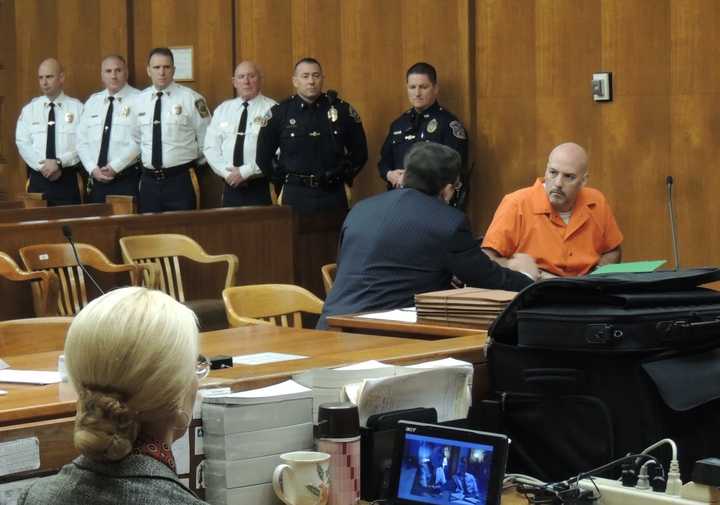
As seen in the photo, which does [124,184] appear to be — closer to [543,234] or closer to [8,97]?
[8,97]

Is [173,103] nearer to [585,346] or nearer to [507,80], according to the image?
[507,80]

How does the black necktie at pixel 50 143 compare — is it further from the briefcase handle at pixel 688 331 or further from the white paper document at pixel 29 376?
the briefcase handle at pixel 688 331

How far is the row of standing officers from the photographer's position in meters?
8.48

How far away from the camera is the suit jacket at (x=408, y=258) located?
435 centimetres

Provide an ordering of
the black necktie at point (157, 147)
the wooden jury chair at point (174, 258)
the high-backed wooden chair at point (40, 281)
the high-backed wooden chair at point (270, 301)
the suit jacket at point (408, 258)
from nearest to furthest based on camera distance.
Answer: the suit jacket at point (408, 258) → the high-backed wooden chair at point (270, 301) → the high-backed wooden chair at point (40, 281) → the wooden jury chair at point (174, 258) → the black necktie at point (157, 147)

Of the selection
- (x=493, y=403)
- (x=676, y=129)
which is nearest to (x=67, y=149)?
(x=676, y=129)

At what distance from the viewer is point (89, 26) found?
11180 mm

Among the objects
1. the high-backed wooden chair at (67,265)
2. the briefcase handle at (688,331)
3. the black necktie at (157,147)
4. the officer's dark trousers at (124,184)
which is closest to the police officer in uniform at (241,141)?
the black necktie at (157,147)

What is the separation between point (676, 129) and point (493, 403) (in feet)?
15.8

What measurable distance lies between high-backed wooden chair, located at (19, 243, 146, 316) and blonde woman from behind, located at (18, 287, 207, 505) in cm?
479

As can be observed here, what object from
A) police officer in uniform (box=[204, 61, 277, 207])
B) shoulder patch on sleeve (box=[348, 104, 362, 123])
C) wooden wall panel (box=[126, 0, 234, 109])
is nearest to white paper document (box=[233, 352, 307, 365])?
shoulder patch on sleeve (box=[348, 104, 362, 123])

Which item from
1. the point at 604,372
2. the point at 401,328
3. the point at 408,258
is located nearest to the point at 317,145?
the point at 408,258

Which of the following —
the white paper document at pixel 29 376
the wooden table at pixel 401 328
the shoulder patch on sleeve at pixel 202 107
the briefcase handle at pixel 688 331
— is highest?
the shoulder patch on sleeve at pixel 202 107

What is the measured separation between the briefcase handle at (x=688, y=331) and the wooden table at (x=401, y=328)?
0.98 metres
